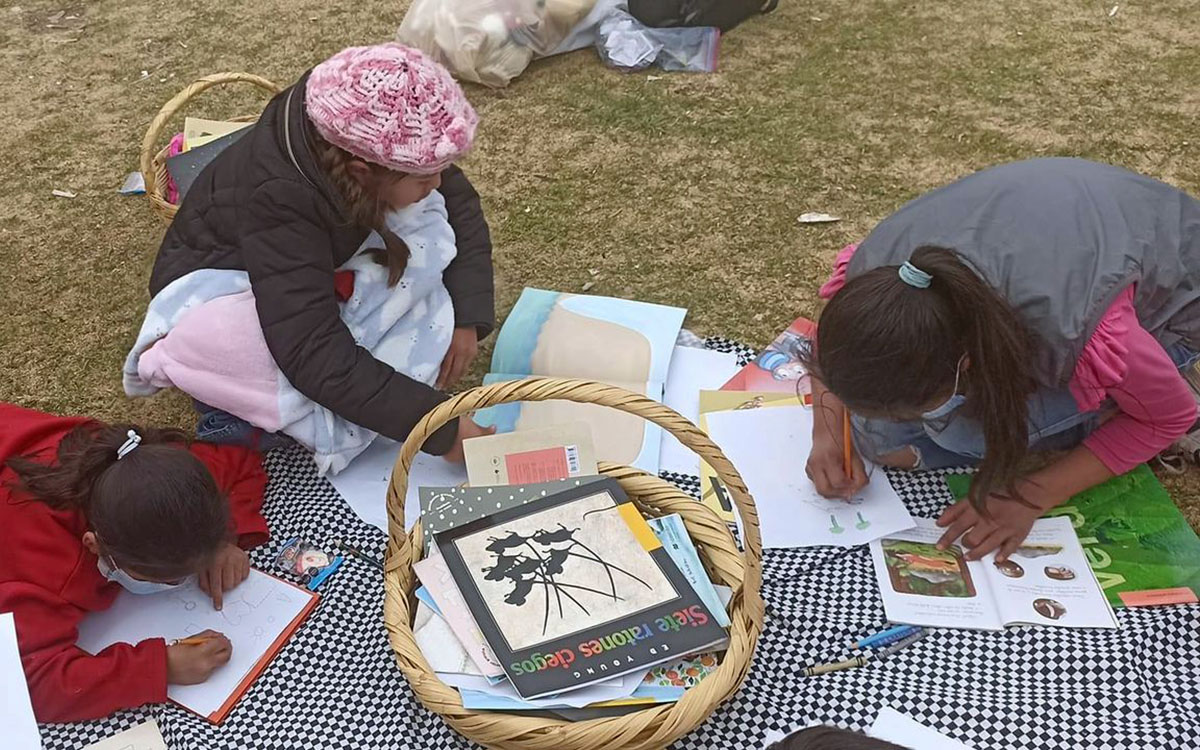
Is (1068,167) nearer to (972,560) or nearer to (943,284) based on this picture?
(943,284)

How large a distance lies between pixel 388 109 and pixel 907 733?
1.35 meters

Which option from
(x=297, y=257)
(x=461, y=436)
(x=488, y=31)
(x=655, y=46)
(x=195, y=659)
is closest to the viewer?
(x=195, y=659)

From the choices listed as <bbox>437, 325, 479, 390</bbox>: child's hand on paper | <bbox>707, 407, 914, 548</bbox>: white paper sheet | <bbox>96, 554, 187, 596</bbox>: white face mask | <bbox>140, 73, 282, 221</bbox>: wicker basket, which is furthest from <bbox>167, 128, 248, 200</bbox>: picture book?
<bbox>707, 407, 914, 548</bbox>: white paper sheet

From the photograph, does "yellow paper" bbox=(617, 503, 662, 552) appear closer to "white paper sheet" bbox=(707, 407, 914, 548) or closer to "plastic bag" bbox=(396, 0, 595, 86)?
"white paper sheet" bbox=(707, 407, 914, 548)

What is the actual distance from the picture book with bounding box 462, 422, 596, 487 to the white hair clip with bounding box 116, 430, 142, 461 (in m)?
0.57

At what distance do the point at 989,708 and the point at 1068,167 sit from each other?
925mm

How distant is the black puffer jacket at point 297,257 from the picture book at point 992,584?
35.7 inches

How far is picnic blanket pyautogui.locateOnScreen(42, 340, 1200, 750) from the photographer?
164cm

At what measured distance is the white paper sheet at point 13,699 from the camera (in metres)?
1.47

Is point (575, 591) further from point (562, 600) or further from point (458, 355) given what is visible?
point (458, 355)

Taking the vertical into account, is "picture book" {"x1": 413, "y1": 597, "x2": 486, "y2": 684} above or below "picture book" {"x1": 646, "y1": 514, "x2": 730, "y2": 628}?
below

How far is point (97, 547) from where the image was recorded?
5.62 feet

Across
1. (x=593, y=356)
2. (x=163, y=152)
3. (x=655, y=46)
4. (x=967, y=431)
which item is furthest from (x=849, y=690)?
(x=655, y=46)

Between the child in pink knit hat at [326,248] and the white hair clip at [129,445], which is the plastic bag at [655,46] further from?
the white hair clip at [129,445]
